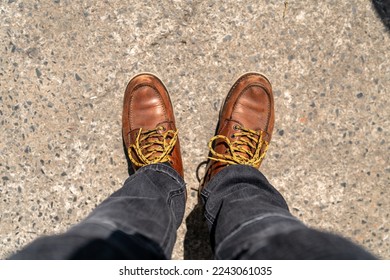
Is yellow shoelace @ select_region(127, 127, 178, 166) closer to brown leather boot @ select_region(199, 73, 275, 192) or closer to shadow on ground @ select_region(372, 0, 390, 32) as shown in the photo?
brown leather boot @ select_region(199, 73, 275, 192)

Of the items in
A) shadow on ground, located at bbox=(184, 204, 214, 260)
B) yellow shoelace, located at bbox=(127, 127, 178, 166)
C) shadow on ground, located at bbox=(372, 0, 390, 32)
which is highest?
shadow on ground, located at bbox=(372, 0, 390, 32)

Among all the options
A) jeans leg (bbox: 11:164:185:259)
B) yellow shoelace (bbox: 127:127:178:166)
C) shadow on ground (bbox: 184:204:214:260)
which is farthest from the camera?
shadow on ground (bbox: 184:204:214:260)

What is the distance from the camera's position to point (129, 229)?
1.18 metres

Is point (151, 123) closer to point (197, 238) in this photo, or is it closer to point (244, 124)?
point (244, 124)

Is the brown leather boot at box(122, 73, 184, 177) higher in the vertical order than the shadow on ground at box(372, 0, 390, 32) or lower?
lower

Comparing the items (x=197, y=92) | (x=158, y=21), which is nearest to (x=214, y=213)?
(x=197, y=92)

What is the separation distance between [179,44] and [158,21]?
155mm

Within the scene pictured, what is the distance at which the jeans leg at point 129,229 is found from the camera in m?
1.04

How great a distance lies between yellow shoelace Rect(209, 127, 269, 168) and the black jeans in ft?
0.47

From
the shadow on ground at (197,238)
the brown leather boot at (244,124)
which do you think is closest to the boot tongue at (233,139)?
the brown leather boot at (244,124)

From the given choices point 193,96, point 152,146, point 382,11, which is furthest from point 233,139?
point 382,11

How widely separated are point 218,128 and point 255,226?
746 millimetres

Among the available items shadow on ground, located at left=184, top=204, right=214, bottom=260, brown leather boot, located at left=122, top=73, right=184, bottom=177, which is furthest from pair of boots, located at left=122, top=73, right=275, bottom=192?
shadow on ground, located at left=184, top=204, right=214, bottom=260

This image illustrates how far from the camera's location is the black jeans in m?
1.05
